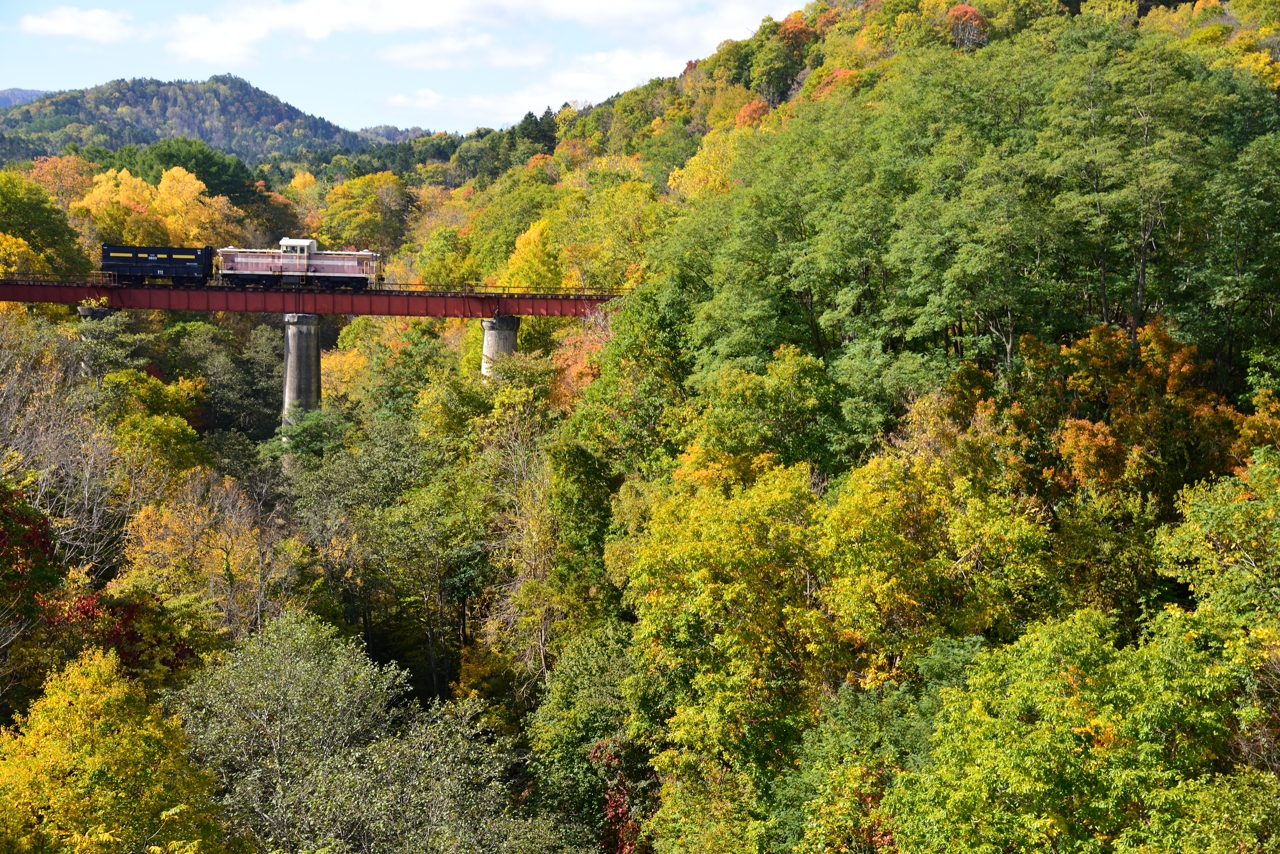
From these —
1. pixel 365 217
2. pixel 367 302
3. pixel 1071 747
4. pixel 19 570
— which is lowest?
pixel 1071 747

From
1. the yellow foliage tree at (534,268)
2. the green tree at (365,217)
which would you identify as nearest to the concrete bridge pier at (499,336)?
the yellow foliage tree at (534,268)

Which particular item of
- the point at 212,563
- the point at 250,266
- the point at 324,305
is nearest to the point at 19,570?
the point at 212,563

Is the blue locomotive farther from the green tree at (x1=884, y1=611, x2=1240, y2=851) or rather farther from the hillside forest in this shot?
the green tree at (x1=884, y1=611, x2=1240, y2=851)

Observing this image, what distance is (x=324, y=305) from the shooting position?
43969mm

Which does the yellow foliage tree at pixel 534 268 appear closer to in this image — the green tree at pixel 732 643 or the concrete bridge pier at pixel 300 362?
the concrete bridge pier at pixel 300 362

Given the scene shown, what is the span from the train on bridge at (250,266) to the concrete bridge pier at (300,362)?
2790 mm

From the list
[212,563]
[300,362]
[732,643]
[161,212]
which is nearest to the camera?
[732,643]

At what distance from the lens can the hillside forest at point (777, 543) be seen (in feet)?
48.5

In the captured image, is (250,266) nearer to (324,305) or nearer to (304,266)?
(304,266)

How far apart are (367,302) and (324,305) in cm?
214

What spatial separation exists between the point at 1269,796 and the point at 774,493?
10.1m

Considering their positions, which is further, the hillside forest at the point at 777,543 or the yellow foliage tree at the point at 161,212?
the yellow foliage tree at the point at 161,212

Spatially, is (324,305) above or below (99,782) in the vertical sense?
above

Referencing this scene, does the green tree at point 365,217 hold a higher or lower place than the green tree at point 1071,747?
higher
